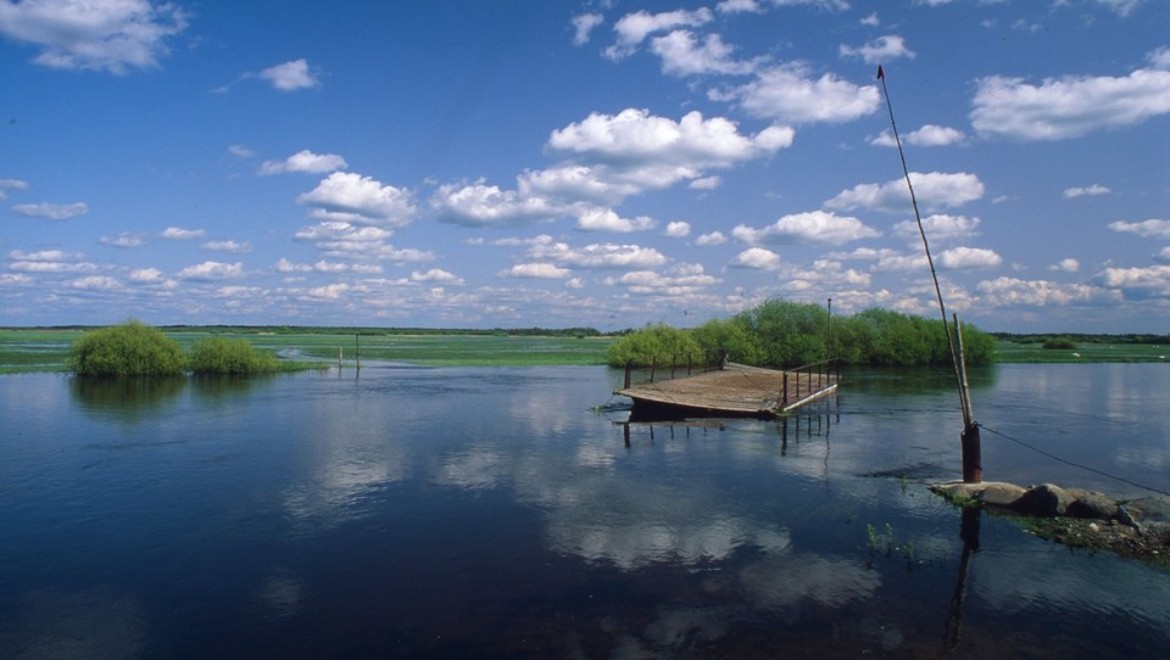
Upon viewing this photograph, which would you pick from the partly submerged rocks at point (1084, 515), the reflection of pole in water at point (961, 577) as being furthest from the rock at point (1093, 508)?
the reflection of pole in water at point (961, 577)

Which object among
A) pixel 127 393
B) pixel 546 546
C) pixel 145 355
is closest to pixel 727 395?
pixel 546 546

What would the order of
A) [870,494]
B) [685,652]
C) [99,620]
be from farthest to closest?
[870,494] → [99,620] → [685,652]

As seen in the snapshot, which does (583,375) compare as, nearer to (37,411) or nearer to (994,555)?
(37,411)

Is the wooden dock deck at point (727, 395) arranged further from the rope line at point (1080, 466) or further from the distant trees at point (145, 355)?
the distant trees at point (145, 355)

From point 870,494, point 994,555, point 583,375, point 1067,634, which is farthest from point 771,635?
point 583,375

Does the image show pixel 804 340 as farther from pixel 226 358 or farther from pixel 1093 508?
pixel 1093 508

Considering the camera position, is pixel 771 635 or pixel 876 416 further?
pixel 876 416

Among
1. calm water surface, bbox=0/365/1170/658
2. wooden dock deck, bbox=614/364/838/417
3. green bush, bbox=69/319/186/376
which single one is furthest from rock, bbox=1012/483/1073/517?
green bush, bbox=69/319/186/376

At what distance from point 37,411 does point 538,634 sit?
27.9m

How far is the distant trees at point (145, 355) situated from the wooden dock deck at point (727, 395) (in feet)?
95.3

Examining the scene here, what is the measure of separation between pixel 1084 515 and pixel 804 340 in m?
53.1

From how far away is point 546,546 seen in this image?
12.2 metres

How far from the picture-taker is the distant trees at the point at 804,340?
63.0m

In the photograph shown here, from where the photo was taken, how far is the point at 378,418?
27422 millimetres
